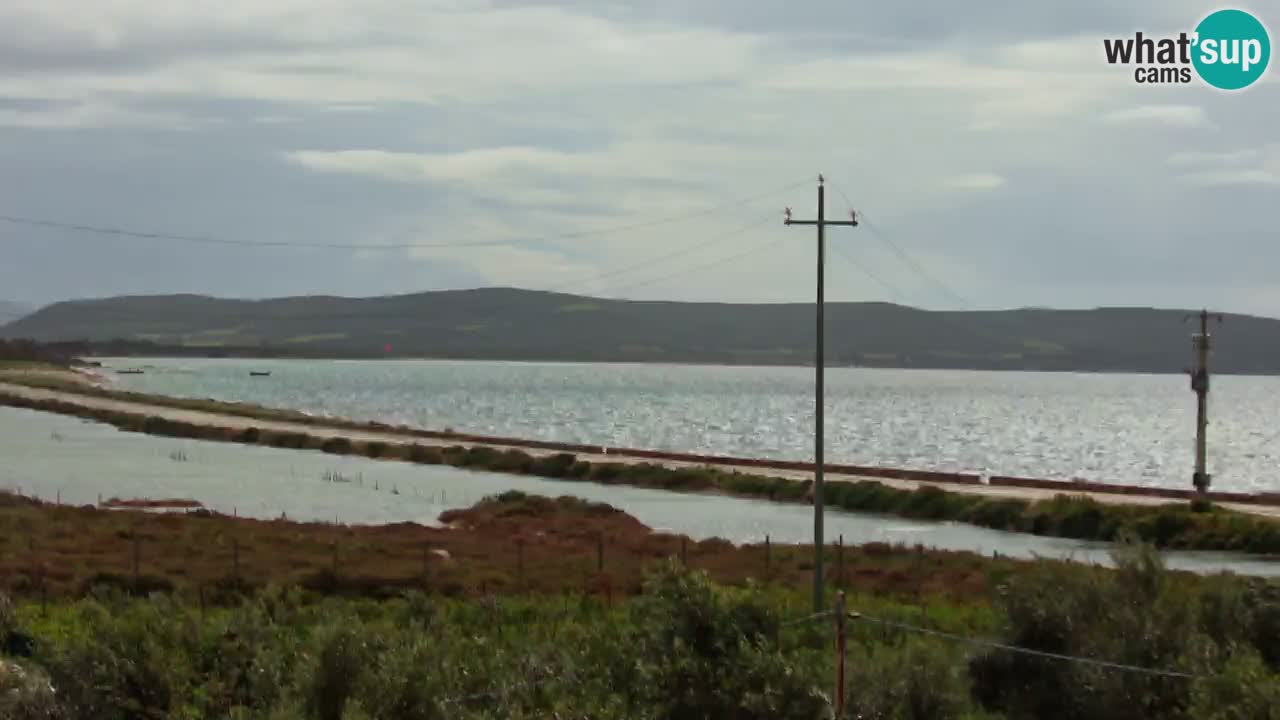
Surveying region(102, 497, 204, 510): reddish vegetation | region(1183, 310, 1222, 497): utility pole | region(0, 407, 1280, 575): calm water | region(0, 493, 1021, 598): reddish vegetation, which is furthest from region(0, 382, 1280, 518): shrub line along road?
region(102, 497, 204, 510): reddish vegetation

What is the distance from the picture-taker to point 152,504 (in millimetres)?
75875

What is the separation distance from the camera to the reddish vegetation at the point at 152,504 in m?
74.6

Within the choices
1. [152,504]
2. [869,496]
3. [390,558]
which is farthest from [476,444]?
[390,558]

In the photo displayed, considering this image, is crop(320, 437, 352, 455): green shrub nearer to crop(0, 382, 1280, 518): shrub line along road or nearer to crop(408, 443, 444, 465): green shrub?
crop(0, 382, 1280, 518): shrub line along road

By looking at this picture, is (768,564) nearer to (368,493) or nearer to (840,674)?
(840,674)

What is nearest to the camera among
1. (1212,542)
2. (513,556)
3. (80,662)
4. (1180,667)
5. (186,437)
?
(80,662)

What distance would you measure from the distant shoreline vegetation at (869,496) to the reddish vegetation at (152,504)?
32.9m

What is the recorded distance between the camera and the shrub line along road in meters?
84.6

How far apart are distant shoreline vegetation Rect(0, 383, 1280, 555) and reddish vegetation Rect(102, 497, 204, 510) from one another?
108 ft

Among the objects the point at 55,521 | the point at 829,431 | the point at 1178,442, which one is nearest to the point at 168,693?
the point at 55,521

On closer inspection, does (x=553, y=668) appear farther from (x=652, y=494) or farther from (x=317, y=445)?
(x=317, y=445)

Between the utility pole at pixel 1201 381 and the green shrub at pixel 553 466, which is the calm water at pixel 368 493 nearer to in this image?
the green shrub at pixel 553 466

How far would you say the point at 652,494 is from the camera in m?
97.0

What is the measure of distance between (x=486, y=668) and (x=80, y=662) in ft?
22.4
